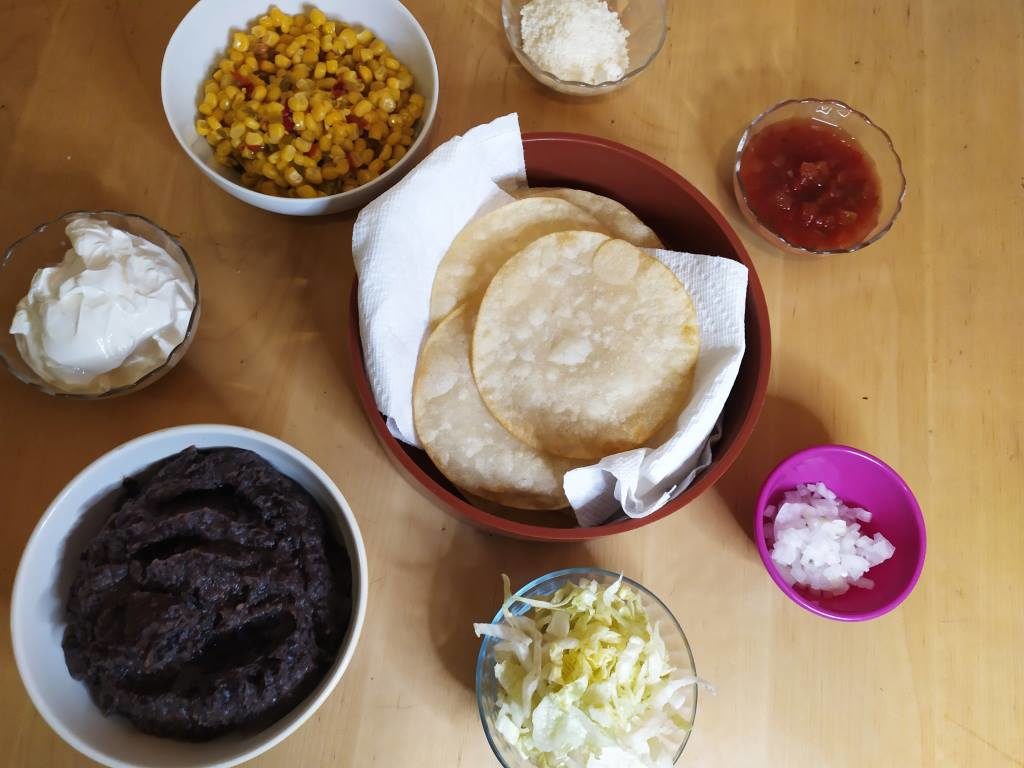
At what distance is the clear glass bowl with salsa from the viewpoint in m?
1.49

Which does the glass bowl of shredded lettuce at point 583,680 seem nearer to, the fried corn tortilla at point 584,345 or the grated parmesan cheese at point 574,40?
the fried corn tortilla at point 584,345

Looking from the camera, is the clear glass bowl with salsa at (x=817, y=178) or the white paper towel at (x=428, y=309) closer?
the white paper towel at (x=428, y=309)

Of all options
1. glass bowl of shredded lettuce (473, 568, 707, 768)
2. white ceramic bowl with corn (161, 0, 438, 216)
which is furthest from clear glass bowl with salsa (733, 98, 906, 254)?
glass bowl of shredded lettuce (473, 568, 707, 768)

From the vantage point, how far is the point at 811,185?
1.52 metres

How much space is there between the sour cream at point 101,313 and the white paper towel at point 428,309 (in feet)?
1.06

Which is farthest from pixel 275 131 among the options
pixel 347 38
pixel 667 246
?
pixel 667 246

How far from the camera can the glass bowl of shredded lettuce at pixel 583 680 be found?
45.3 inches

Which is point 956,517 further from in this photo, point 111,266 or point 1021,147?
point 111,266

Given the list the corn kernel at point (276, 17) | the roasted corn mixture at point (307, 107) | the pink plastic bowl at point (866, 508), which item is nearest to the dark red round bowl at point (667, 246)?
the pink plastic bowl at point (866, 508)

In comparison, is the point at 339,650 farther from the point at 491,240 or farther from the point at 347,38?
the point at 347,38

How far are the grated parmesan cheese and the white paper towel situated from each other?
0.77 feet

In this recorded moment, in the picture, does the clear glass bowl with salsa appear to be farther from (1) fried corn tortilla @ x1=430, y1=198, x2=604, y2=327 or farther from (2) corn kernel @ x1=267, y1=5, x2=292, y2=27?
(2) corn kernel @ x1=267, y1=5, x2=292, y2=27

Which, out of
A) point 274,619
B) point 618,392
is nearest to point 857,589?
point 618,392

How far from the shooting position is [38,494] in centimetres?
135
